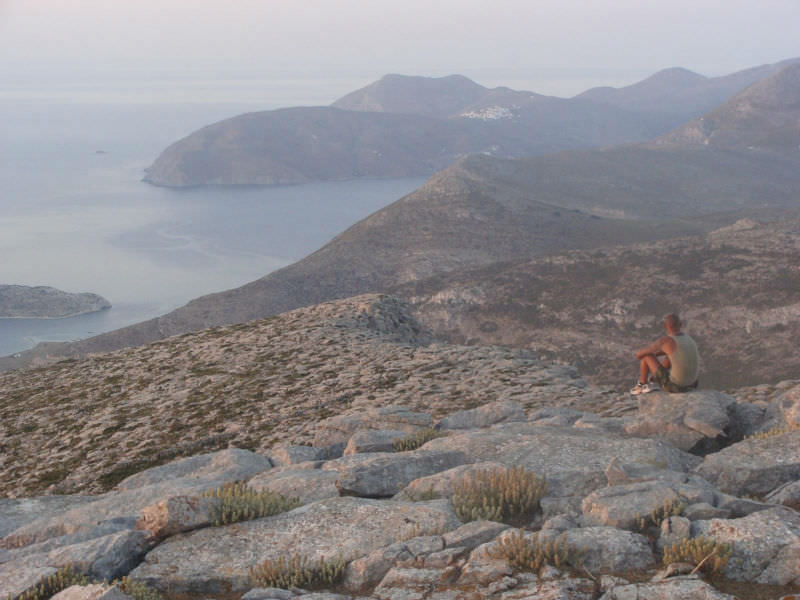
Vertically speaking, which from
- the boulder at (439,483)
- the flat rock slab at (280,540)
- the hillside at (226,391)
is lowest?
the hillside at (226,391)

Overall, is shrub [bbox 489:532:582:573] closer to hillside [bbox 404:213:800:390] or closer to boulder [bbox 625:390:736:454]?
boulder [bbox 625:390:736:454]

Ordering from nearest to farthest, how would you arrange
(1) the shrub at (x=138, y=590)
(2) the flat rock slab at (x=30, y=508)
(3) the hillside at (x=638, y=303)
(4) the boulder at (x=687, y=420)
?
(1) the shrub at (x=138, y=590) < (4) the boulder at (x=687, y=420) < (2) the flat rock slab at (x=30, y=508) < (3) the hillside at (x=638, y=303)

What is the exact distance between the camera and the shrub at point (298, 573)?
8.66 meters

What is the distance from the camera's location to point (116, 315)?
15662 centimetres

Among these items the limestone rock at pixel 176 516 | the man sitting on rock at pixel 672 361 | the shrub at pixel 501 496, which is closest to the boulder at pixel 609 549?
the shrub at pixel 501 496

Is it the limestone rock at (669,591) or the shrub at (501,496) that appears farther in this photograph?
the shrub at (501,496)

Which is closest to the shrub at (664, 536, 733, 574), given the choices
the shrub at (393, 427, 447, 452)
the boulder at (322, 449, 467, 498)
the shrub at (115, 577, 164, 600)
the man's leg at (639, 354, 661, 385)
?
the boulder at (322, 449, 467, 498)

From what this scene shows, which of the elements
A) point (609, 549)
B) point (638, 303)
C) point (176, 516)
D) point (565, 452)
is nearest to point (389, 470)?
point (565, 452)

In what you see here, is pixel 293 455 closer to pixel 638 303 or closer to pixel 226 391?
pixel 226 391

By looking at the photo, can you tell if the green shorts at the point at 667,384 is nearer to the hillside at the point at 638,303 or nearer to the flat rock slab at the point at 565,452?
the flat rock slab at the point at 565,452

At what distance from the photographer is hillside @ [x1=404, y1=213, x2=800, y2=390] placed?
53.4m

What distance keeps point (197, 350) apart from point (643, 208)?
159 m

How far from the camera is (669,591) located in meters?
7.35

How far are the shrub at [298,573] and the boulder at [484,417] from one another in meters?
7.63
